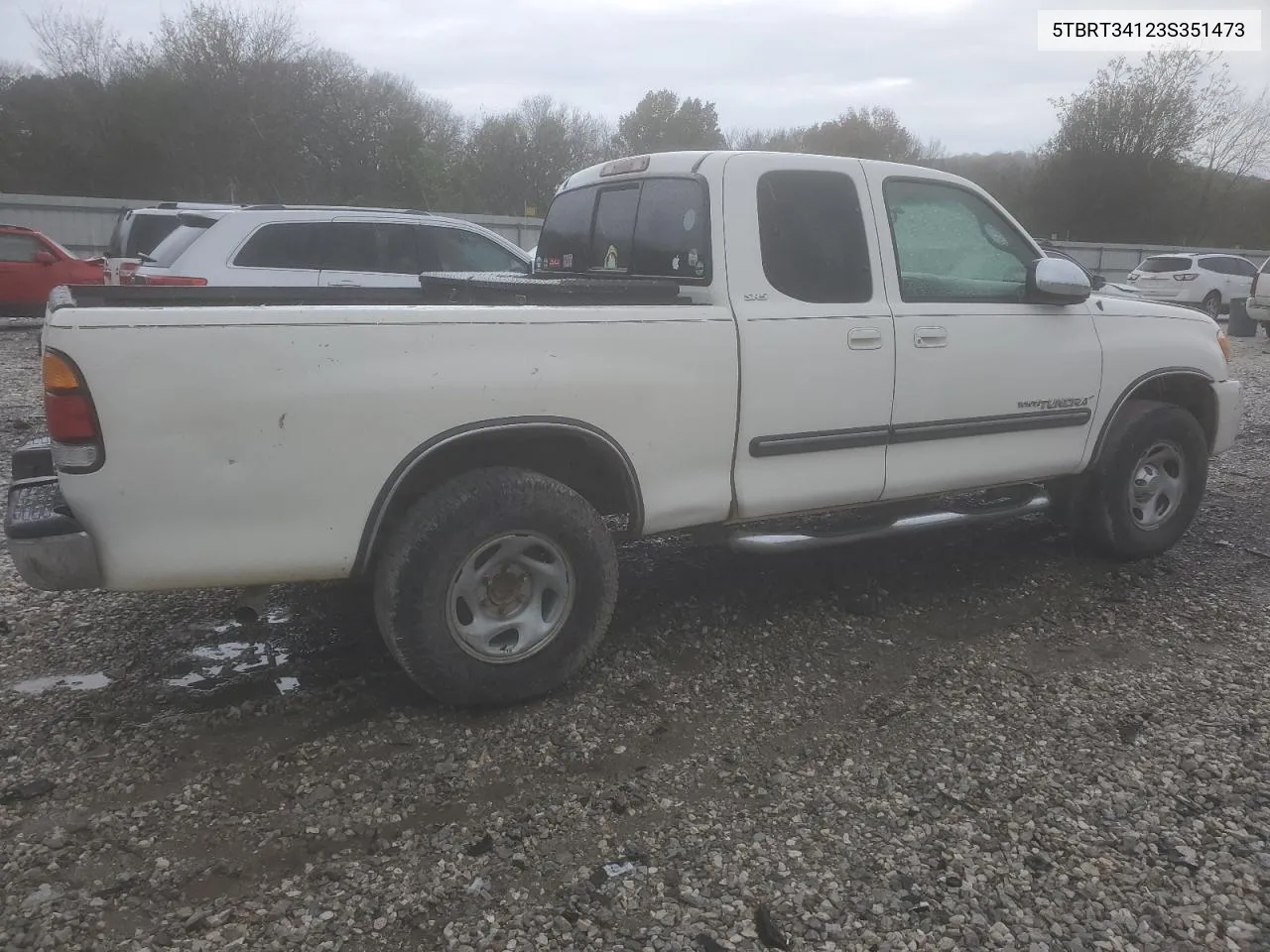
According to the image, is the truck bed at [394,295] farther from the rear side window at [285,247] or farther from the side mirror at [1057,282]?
the rear side window at [285,247]

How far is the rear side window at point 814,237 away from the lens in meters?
3.84

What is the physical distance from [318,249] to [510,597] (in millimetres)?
6172

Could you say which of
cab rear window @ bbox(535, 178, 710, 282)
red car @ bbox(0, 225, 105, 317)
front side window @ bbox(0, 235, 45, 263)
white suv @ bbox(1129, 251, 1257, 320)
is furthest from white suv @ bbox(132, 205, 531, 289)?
white suv @ bbox(1129, 251, 1257, 320)

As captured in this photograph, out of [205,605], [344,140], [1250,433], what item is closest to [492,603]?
[205,605]

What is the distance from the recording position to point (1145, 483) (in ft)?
16.3

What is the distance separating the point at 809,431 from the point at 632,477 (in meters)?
0.80

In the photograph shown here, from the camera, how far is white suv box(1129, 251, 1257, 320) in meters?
21.0

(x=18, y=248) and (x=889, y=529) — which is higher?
(x=18, y=248)

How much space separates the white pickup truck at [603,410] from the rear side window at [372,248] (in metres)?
4.36

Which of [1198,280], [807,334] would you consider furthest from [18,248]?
[1198,280]

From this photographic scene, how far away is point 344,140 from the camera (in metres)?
31.3

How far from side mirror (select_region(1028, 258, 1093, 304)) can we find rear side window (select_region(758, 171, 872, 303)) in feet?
2.91

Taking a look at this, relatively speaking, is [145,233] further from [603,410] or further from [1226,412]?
[1226,412]

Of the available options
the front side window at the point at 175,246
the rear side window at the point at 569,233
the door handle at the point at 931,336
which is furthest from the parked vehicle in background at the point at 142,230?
the door handle at the point at 931,336
